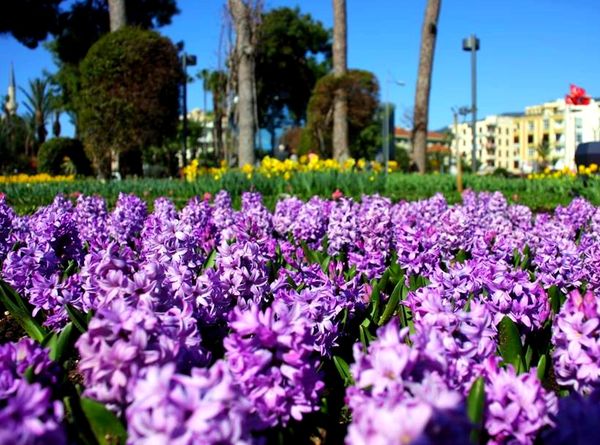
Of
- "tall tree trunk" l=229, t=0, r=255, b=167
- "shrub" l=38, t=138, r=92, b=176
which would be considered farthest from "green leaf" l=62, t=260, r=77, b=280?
"shrub" l=38, t=138, r=92, b=176

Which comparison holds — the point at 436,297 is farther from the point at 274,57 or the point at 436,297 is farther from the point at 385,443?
the point at 274,57

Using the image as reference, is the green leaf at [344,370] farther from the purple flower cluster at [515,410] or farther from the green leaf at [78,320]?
the green leaf at [78,320]

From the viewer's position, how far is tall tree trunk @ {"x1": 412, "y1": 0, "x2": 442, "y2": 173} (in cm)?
1681

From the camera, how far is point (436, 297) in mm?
1753

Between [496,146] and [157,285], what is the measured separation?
A: 12364 centimetres

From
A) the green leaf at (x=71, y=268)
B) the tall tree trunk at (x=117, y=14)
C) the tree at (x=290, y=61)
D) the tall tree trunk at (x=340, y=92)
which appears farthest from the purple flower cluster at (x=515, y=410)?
the tree at (x=290, y=61)

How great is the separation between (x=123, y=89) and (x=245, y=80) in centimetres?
284

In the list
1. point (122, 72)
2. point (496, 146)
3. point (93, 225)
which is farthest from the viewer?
point (496, 146)

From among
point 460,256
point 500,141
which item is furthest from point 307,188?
point 500,141

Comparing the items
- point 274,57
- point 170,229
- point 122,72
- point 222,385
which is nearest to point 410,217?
point 170,229

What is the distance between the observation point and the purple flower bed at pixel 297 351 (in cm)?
113

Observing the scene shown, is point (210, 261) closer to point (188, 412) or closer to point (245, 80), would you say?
point (188, 412)

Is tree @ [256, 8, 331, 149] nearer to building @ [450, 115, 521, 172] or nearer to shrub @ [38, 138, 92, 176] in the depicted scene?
shrub @ [38, 138, 92, 176]

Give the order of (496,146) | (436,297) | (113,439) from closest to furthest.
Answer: (113,439), (436,297), (496,146)
